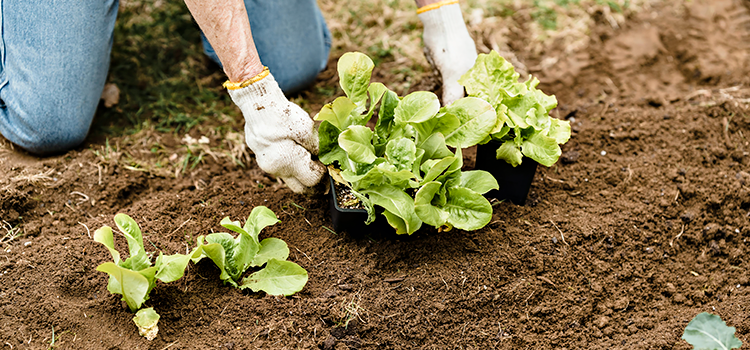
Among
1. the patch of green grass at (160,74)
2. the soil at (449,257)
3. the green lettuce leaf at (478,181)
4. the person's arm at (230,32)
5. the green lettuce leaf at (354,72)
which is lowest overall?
the soil at (449,257)

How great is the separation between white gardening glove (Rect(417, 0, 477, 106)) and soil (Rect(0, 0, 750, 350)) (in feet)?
0.91

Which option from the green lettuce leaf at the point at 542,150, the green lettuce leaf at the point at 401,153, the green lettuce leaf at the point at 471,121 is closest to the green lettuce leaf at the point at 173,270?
the green lettuce leaf at the point at 401,153

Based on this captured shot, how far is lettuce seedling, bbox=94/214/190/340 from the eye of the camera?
1499 mm

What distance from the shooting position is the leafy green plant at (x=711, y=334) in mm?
1358

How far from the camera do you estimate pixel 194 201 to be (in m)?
2.03

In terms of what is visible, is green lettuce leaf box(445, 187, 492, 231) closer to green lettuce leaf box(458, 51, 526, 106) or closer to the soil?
the soil

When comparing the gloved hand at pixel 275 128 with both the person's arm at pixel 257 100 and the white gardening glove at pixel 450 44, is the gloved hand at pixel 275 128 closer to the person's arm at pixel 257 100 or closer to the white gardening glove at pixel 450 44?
the person's arm at pixel 257 100

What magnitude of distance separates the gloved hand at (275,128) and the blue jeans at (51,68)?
0.87m

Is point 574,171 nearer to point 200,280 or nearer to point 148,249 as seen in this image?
point 200,280

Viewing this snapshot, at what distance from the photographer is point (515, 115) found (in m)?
1.79

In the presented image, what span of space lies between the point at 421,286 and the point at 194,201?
0.90 m

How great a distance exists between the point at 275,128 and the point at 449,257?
72 cm

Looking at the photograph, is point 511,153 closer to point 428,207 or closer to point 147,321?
point 428,207

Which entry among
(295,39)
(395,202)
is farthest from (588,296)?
(295,39)
